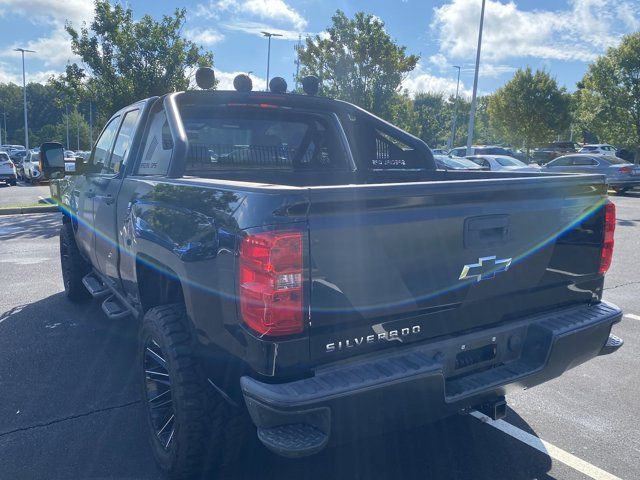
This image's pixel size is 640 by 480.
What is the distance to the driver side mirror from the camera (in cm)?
521

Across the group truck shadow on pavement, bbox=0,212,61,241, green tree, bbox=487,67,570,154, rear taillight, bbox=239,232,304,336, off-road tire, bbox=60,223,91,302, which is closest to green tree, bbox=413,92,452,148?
green tree, bbox=487,67,570,154

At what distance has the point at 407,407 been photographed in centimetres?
224

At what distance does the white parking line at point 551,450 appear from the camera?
292 centimetres

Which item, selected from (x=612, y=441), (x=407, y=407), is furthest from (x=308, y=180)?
(x=612, y=441)

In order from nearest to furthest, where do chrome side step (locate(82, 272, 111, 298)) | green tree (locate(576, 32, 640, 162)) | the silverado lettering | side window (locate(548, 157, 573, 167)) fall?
the silverado lettering, chrome side step (locate(82, 272, 111, 298)), side window (locate(548, 157, 573, 167)), green tree (locate(576, 32, 640, 162))

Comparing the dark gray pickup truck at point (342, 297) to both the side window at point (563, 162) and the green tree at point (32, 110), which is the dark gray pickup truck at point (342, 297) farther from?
the green tree at point (32, 110)

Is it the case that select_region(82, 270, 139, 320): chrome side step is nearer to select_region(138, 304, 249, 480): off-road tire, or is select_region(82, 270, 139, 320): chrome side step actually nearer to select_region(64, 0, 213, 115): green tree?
select_region(138, 304, 249, 480): off-road tire

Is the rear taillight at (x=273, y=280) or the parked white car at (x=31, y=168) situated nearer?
the rear taillight at (x=273, y=280)

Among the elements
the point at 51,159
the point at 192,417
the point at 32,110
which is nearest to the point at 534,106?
the point at 51,159

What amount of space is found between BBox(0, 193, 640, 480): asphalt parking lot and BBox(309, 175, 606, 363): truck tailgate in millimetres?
896

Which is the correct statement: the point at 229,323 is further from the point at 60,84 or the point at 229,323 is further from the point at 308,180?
the point at 60,84

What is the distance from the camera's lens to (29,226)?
38.6 ft

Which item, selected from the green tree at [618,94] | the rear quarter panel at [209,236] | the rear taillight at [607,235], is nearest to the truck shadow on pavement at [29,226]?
the rear quarter panel at [209,236]

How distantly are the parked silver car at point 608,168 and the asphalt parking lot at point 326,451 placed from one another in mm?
17548
